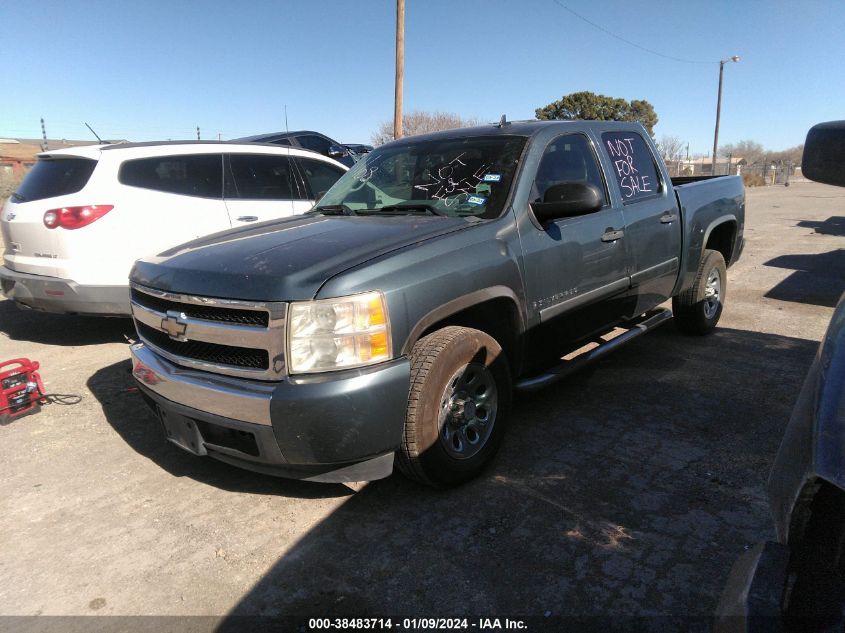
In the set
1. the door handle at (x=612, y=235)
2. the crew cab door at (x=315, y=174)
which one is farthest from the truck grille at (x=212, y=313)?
the crew cab door at (x=315, y=174)

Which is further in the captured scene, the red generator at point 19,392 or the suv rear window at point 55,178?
the suv rear window at point 55,178

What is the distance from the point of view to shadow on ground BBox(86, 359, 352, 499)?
3197 millimetres

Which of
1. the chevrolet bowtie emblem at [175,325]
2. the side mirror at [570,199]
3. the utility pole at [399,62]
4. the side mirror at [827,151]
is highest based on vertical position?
the utility pole at [399,62]

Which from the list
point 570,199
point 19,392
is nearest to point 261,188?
point 19,392

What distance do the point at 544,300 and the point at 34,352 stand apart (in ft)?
16.3

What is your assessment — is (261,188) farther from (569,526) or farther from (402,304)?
(569,526)

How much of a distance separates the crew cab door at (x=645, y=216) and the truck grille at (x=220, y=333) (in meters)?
2.69

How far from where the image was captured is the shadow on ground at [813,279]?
23.6 ft

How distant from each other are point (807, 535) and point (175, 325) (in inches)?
103

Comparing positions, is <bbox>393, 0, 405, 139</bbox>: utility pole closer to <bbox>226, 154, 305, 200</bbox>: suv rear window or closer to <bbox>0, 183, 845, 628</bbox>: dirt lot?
<bbox>226, 154, 305, 200</bbox>: suv rear window

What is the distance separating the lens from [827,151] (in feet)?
5.92

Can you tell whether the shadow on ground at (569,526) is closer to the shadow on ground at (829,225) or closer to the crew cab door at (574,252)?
the crew cab door at (574,252)

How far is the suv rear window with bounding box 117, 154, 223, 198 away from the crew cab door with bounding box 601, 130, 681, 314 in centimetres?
388

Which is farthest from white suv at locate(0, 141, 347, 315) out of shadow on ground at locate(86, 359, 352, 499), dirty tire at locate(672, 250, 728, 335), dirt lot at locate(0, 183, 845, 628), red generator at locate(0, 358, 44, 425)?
dirty tire at locate(672, 250, 728, 335)
